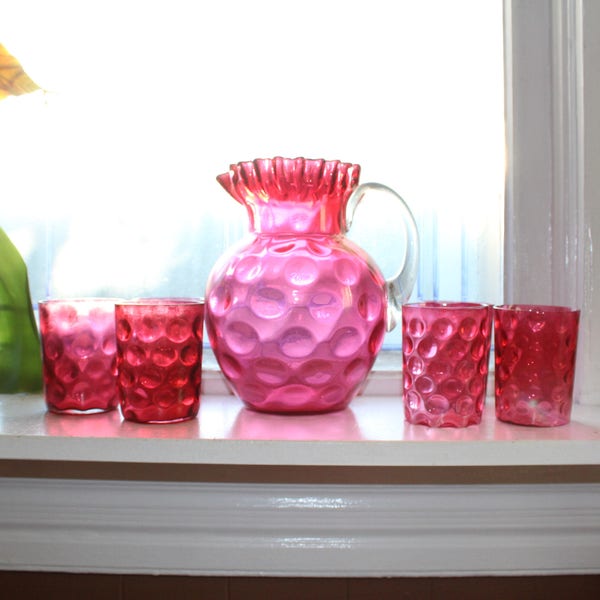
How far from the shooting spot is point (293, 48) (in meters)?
0.87

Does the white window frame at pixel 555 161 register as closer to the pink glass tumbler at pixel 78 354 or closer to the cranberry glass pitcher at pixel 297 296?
the cranberry glass pitcher at pixel 297 296

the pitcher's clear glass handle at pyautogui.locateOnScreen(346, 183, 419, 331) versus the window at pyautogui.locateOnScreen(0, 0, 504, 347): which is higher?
the window at pyautogui.locateOnScreen(0, 0, 504, 347)

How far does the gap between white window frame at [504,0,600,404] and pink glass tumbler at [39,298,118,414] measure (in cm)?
45

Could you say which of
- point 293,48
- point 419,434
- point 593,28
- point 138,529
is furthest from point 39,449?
point 593,28

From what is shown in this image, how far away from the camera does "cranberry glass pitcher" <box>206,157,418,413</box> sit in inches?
24.9

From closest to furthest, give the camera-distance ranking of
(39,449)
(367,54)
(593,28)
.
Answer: (39,449)
(593,28)
(367,54)

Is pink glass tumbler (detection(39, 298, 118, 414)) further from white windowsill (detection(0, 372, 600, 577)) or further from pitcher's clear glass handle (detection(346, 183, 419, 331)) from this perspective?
pitcher's clear glass handle (detection(346, 183, 419, 331))

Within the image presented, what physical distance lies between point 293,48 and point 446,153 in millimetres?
224

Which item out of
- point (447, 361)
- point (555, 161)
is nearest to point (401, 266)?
point (447, 361)

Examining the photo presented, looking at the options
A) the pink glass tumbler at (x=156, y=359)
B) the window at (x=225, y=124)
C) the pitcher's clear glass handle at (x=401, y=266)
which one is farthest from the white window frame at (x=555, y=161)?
the pink glass tumbler at (x=156, y=359)

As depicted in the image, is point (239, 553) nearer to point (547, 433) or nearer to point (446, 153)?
point (547, 433)

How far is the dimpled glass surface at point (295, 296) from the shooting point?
2.08 feet

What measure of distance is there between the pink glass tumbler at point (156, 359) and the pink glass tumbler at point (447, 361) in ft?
0.66

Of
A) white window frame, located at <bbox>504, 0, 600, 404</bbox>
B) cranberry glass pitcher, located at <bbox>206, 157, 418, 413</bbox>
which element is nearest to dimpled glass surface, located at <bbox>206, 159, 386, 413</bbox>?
cranberry glass pitcher, located at <bbox>206, 157, 418, 413</bbox>
